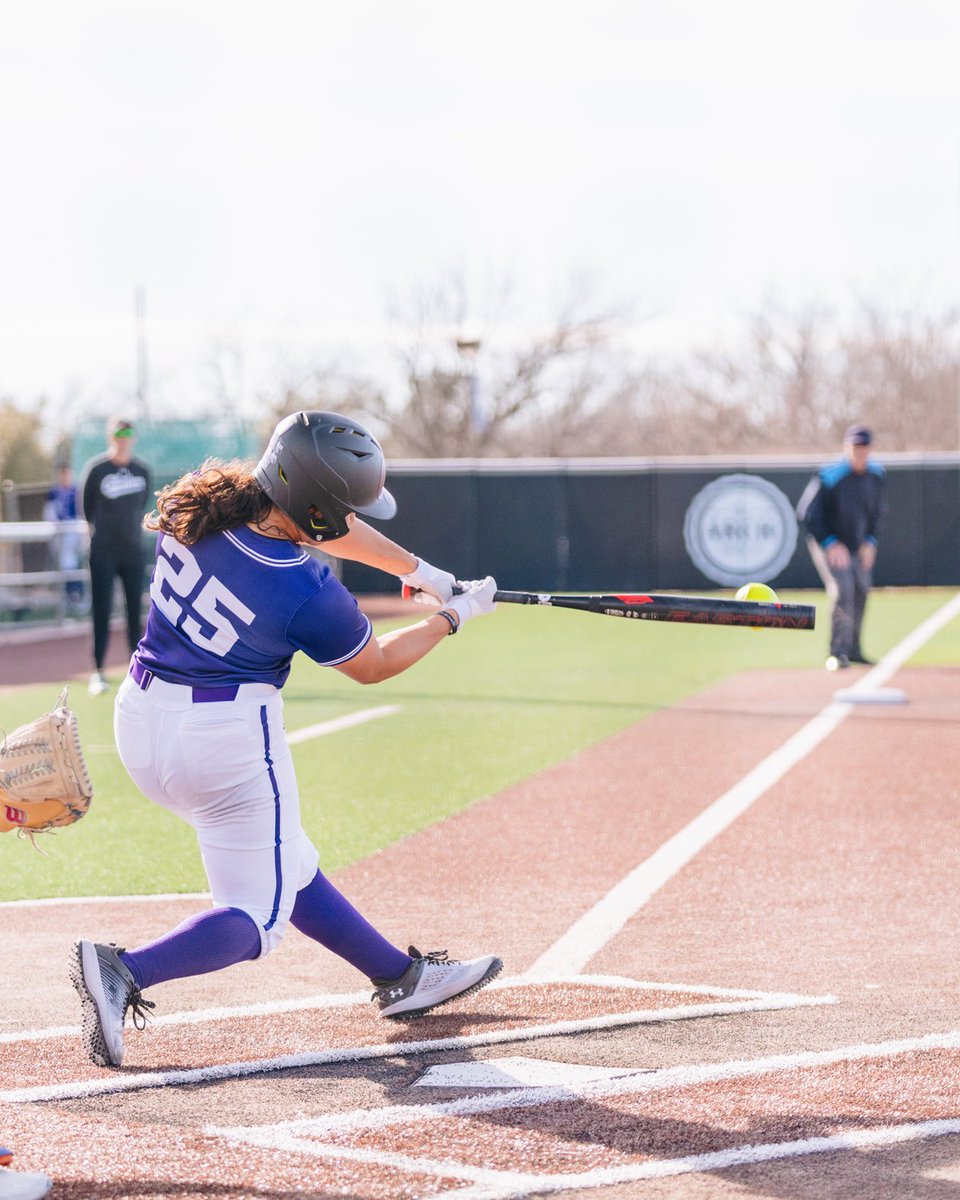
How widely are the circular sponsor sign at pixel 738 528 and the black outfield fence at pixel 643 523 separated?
0.02 m

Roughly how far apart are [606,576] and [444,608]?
21.9m

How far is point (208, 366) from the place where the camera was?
2282 inches

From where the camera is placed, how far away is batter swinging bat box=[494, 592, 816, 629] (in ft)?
16.6

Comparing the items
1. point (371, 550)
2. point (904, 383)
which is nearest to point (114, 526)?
point (371, 550)

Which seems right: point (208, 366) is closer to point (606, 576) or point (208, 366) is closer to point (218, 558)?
point (606, 576)

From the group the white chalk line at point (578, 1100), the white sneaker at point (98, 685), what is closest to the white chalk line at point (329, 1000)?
the white chalk line at point (578, 1100)

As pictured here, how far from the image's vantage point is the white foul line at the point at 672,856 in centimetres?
528

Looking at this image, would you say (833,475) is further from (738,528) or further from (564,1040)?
(738,528)

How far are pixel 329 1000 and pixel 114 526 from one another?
28.0 feet

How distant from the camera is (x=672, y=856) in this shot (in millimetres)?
6812

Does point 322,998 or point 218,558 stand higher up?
point 218,558

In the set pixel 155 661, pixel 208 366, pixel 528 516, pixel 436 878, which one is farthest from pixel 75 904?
pixel 208 366

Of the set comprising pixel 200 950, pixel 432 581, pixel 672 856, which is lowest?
pixel 672 856

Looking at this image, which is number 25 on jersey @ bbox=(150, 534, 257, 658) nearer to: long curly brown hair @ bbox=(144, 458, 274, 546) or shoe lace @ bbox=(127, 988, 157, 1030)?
long curly brown hair @ bbox=(144, 458, 274, 546)
